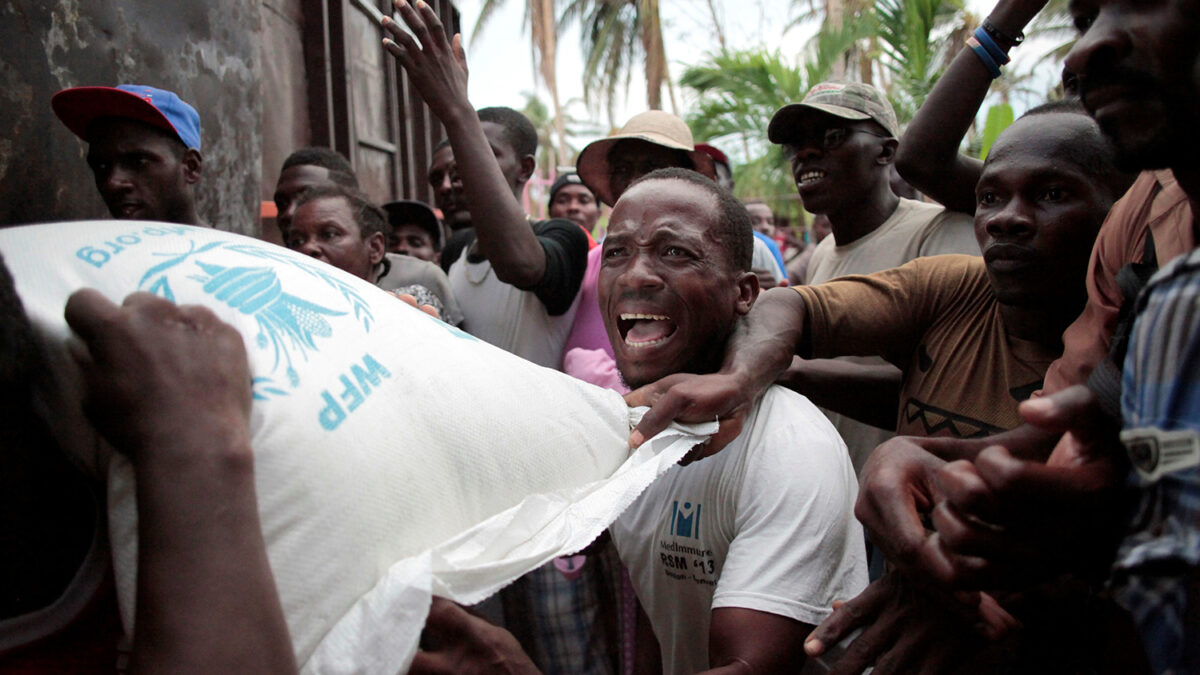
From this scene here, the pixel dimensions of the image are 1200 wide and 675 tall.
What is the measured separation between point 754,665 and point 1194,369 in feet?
2.82

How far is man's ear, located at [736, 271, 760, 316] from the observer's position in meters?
1.94

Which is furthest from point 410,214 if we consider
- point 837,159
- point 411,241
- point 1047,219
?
point 1047,219

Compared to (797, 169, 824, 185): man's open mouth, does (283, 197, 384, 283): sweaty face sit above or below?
below

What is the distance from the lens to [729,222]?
195 cm

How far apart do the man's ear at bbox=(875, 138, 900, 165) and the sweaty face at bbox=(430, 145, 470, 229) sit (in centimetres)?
182

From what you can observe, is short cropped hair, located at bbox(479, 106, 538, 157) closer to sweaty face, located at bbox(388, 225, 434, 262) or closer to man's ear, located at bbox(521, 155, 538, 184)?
man's ear, located at bbox(521, 155, 538, 184)

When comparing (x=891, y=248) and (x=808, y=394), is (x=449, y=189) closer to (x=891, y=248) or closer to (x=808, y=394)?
(x=891, y=248)

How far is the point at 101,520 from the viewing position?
100 cm

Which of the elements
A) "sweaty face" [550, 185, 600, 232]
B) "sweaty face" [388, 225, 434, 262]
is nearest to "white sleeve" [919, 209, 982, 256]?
"sweaty face" [388, 225, 434, 262]

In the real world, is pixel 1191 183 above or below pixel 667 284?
above

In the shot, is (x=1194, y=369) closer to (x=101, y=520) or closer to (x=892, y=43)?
(x=101, y=520)

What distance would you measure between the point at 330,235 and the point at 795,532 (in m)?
2.12

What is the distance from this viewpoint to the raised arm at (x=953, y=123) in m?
2.27

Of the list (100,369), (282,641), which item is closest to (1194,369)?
(282,641)
